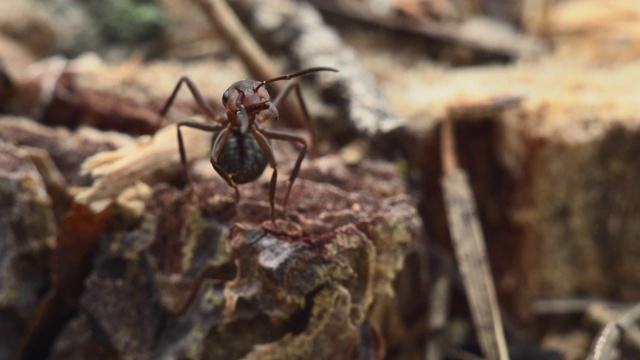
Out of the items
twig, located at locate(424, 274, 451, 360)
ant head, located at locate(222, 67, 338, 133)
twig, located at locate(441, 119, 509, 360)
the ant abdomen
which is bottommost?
twig, located at locate(424, 274, 451, 360)

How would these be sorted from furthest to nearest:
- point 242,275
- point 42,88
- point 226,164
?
point 42,88, point 226,164, point 242,275

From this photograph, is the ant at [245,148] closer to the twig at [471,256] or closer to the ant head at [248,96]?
the ant head at [248,96]

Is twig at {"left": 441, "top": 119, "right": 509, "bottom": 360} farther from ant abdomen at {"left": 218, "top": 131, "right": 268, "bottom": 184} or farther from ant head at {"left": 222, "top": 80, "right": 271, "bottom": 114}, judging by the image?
ant head at {"left": 222, "top": 80, "right": 271, "bottom": 114}

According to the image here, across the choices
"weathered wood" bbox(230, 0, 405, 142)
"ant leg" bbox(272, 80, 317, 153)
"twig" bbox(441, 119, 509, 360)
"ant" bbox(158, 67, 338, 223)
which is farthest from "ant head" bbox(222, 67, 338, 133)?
"twig" bbox(441, 119, 509, 360)

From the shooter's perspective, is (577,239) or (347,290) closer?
(347,290)

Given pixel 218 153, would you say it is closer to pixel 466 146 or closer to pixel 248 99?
pixel 248 99

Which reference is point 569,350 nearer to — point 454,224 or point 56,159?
point 454,224

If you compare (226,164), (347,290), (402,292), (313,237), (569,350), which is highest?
(226,164)

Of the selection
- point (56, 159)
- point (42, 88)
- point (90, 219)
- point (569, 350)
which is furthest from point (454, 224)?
point (42, 88)

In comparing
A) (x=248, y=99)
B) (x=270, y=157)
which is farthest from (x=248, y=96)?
(x=270, y=157)
